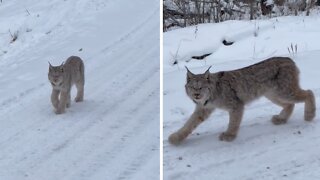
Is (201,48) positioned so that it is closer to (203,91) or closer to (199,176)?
(203,91)

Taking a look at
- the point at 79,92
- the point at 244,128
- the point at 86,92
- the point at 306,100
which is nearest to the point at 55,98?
the point at 79,92

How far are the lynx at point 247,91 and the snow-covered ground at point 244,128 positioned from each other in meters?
0.13

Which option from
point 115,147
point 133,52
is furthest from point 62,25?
point 115,147

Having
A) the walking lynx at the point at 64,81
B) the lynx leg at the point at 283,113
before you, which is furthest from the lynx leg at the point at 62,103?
the lynx leg at the point at 283,113

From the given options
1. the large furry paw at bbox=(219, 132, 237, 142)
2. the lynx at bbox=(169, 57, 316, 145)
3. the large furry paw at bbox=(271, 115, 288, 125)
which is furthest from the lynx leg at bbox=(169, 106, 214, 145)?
the large furry paw at bbox=(271, 115, 288, 125)

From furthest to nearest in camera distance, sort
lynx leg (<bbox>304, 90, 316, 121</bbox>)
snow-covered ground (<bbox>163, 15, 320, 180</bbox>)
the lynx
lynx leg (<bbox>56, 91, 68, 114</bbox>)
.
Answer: lynx leg (<bbox>56, 91, 68, 114</bbox>) → lynx leg (<bbox>304, 90, 316, 121</bbox>) → the lynx → snow-covered ground (<bbox>163, 15, 320, 180</bbox>)

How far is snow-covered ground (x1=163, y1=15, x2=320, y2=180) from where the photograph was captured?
421 centimetres

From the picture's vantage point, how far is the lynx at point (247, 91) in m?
4.74

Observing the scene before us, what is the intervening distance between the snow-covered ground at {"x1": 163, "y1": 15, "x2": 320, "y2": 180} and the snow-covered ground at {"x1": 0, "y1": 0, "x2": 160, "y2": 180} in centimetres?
30

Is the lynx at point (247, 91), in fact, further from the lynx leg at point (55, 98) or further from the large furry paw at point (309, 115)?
the lynx leg at point (55, 98)

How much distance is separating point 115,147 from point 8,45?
3981 mm

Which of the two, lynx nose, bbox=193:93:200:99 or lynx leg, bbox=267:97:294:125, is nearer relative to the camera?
lynx nose, bbox=193:93:200:99

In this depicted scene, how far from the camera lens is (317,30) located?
26.3 feet

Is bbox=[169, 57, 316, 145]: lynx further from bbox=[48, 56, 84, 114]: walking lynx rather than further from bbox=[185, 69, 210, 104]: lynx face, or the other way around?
bbox=[48, 56, 84, 114]: walking lynx
